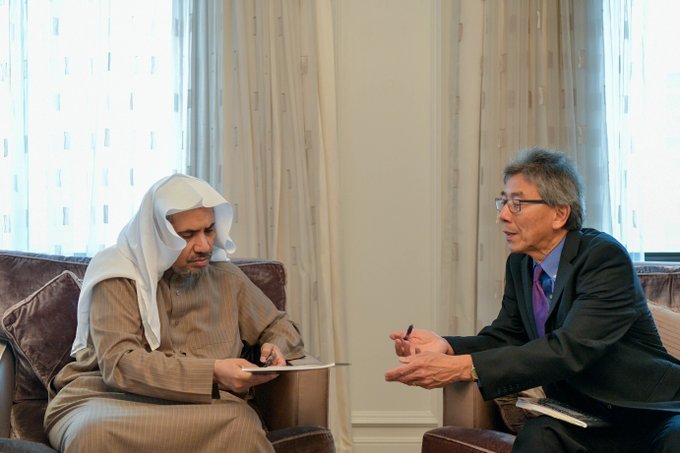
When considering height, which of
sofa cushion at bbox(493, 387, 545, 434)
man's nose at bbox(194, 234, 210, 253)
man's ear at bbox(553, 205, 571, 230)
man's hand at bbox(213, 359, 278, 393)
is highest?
man's ear at bbox(553, 205, 571, 230)

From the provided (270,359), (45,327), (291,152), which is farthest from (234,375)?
(291,152)

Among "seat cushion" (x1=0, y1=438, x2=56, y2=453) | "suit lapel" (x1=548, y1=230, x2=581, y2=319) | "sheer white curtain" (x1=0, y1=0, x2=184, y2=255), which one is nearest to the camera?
"seat cushion" (x1=0, y1=438, x2=56, y2=453)

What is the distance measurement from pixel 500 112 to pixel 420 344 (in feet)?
4.92

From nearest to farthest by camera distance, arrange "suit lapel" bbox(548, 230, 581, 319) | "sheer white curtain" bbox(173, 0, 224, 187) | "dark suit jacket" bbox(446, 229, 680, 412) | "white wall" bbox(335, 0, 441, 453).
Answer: "dark suit jacket" bbox(446, 229, 680, 412) → "suit lapel" bbox(548, 230, 581, 319) → "sheer white curtain" bbox(173, 0, 224, 187) → "white wall" bbox(335, 0, 441, 453)

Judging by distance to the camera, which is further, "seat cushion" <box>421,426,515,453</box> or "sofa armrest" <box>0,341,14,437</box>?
"sofa armrest" <box>0,341,14,437</box>

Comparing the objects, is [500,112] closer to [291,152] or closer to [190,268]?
Answer: [291,152]

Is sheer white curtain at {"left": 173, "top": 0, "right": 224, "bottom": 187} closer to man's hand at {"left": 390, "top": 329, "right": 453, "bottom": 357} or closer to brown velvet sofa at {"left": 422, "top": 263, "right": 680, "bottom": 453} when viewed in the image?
man's hand at {"left": 390, "top": 329, "right": 453, "bottom": 357}

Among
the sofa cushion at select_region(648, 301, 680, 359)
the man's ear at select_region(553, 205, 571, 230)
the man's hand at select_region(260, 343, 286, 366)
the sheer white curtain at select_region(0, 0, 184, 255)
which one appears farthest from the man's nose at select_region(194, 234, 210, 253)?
the sofa cushion at select_region(648, 301, 680, 359)

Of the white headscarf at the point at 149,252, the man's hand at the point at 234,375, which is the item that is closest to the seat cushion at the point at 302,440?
the man's hand at the point at 234,375

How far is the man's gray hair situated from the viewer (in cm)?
265

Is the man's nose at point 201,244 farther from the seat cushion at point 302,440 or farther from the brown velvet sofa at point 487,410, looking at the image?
the brown velvet sofa at point 487,410

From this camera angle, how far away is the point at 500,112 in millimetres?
3938

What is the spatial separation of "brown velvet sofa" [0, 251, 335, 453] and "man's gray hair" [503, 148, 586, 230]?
2.77 feet

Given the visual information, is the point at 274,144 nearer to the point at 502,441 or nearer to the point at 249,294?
the point at 249,294
